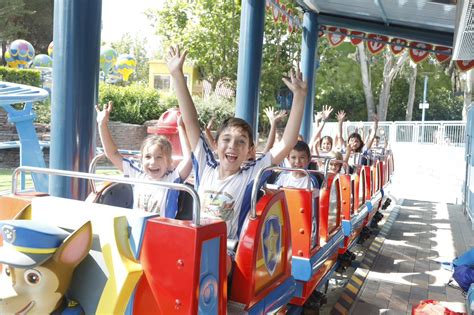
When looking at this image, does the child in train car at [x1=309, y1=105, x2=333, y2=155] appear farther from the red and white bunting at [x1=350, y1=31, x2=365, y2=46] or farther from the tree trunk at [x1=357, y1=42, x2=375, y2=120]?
the tree trunk at [x1=357, y1=42, x2=375, y2=120]

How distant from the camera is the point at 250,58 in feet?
20.7

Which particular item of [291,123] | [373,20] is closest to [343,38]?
[373,20]

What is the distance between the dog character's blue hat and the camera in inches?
68.6

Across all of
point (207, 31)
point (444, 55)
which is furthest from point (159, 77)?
point (444, 55)

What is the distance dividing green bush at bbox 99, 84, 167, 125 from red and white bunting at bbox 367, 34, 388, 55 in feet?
30.6

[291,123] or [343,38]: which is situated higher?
[343,38]

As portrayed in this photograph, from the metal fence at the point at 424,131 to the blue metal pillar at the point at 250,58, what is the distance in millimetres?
9121

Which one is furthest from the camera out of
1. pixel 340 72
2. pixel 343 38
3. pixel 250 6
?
pixel 340 72

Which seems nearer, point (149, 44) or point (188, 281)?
point (188, 281)

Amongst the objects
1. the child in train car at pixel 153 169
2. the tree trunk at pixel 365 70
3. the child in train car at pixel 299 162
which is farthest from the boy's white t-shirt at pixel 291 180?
the tree trunk at pixel 365 70

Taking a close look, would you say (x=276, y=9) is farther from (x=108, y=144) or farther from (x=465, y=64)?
(x=108, y=144)

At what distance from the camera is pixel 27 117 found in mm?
7520

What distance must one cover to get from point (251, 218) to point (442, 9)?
20.7 feet

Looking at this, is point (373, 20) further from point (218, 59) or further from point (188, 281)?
point (218, 59)
